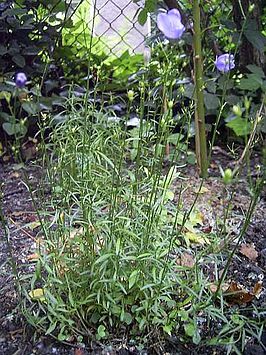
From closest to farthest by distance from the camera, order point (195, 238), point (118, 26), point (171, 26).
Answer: point (171, 26) → point (195, 238) → point (118, 26)

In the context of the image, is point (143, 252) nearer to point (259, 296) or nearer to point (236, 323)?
point (236, 323)

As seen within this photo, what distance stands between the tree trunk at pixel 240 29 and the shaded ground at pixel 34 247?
38cm

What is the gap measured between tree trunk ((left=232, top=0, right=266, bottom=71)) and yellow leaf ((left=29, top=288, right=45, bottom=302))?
4.28 ft

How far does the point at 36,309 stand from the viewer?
1395 mm

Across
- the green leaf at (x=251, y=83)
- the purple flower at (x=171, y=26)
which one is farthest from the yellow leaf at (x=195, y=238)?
the green leaf at (x=251, y=83)

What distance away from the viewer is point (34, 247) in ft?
5.38

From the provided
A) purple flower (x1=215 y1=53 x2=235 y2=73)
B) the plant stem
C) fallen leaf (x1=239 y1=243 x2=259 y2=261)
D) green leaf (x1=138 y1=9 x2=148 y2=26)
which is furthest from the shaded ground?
green leaf (x1=138 y1=9 x2=148 y2=26)

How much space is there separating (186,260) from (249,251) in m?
0.23

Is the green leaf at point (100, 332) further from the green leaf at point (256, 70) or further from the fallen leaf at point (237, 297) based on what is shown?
the green leaf at point (256, 70)

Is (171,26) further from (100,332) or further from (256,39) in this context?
(256,39)

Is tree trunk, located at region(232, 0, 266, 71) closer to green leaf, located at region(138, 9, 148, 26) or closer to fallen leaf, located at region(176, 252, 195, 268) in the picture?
green leaf, located at region(138, 9, 148, 26)

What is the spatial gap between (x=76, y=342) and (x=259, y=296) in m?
0.44

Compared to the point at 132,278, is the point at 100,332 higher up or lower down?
lower down

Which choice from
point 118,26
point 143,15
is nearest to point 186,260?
point 143,15
